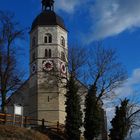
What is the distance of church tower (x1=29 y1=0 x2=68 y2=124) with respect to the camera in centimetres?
6688

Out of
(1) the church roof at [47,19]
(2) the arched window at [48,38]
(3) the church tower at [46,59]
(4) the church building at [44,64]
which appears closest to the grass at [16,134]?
(3) the church tower at [46,59]

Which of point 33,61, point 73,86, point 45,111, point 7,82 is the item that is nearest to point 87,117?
point 73,86

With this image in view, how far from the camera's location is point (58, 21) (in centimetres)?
7469

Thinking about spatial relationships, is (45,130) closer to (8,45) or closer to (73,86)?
(73,86)

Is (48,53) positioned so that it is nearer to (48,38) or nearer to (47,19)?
(48,38)

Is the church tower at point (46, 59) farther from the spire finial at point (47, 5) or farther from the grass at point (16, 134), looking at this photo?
the grass at point (16, 134)

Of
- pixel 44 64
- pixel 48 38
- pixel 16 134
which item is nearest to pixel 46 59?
pixel 44 64

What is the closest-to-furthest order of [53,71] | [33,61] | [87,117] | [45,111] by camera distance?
[87,117] < [53,71] < [45,111] < [33,61]

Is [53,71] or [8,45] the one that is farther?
[53,71]

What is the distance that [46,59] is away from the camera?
7075cm

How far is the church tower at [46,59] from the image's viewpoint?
6688 centimetres

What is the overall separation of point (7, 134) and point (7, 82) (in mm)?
11363

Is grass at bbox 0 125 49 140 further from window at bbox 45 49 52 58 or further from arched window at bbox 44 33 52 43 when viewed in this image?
arched window at bbox 44 33 52 43

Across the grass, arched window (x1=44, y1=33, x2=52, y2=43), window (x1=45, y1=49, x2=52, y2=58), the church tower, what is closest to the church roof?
the church tower
